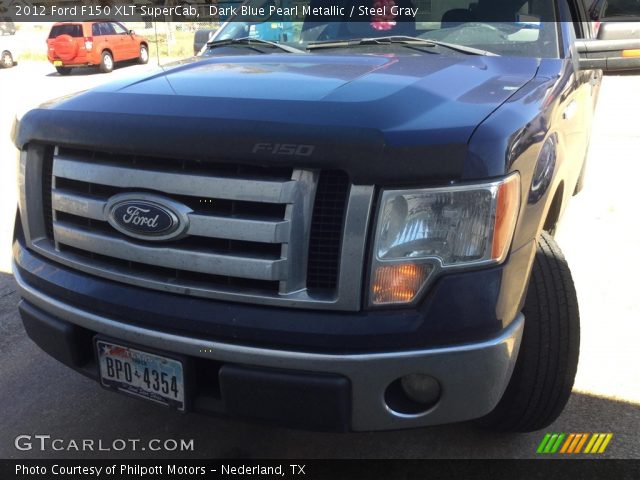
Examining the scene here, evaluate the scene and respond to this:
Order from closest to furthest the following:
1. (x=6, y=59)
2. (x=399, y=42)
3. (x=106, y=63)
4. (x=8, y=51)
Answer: (x=399, y=42)
(x=106, y=63)
(x=8, y=51)
(x=6, y=59)

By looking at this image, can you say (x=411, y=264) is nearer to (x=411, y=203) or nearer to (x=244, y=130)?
(x=411, y=203)

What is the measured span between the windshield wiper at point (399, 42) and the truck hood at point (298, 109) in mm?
283

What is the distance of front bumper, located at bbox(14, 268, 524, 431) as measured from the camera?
6.09 ft

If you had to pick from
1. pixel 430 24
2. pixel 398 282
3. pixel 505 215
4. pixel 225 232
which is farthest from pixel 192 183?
pixel 430 24

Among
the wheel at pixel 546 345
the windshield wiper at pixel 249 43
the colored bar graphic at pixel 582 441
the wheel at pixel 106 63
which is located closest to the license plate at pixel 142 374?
the wheel at pixel 546 345

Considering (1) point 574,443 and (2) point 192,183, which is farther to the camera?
(1) point 574,443

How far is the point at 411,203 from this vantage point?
1.84 meters

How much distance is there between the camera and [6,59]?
72.8 ft

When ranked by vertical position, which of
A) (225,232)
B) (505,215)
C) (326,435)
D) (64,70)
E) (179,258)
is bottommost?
(64,70)

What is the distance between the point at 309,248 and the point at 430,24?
1.80 meters

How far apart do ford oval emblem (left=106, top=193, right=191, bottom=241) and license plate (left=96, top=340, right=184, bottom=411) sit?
39 centimetres

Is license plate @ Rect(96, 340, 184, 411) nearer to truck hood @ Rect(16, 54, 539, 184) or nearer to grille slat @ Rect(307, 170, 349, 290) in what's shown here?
grille slat @ Rect(307, 170, 349, 290)

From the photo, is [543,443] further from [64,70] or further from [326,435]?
[64,70]

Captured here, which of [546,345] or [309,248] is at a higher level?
[309,248]
